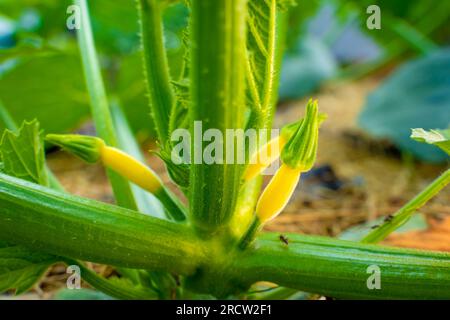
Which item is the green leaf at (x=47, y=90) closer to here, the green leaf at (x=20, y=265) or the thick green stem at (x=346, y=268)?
the green leaf at (x=20, y=265)

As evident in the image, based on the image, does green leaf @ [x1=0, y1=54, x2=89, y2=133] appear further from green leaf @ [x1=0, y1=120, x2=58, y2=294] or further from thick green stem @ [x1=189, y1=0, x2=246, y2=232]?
thick green stem @ [x1=189, y1=0, x2=246, y2=232]

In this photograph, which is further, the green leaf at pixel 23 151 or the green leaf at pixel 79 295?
the green leaf at pixel 79 295

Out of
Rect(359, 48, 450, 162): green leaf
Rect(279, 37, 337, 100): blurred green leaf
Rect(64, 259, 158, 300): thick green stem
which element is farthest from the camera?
Rect(279, 37, 337, 100): blurred green leaf

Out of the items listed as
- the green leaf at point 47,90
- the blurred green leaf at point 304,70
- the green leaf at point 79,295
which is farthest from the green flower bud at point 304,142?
the blurred green leaf at point 304,70

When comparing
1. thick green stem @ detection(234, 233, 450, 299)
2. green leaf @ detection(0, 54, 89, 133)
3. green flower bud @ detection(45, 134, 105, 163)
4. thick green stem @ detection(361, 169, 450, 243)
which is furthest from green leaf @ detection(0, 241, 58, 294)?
green leaf @ detection(0, 54, 89, 133)

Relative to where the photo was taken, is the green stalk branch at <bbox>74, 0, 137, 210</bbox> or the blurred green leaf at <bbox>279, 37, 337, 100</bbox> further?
the blurred green leaf at <bbox>279, 37, 337, 100</bbox>

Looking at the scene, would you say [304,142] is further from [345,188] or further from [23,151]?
[345,188]

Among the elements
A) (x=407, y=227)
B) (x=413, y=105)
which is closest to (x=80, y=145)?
(x=407, y=227)
